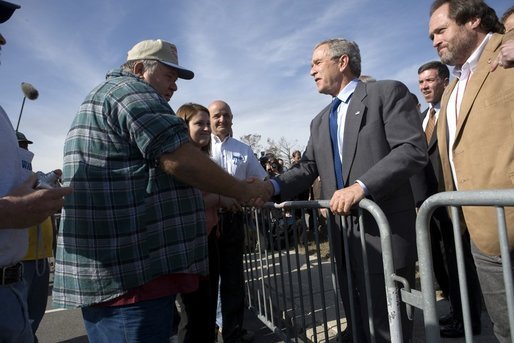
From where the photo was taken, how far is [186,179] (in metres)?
1.78

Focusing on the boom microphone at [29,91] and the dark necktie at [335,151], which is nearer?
the dark necktie at [335,151]

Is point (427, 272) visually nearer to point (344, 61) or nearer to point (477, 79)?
point (477, 79)

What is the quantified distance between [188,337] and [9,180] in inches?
73.6

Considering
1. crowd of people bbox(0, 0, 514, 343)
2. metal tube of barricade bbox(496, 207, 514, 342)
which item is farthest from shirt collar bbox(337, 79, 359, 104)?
metal tube of barricade bbox(496, 207, 514, 342)

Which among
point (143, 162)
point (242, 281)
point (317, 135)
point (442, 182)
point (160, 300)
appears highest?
point (317, 135)

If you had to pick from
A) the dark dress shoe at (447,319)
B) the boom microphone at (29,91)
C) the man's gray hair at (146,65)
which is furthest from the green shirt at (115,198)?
the dark dress shoe at (447,319)

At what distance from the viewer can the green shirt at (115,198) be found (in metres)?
1.71

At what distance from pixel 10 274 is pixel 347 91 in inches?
80.7

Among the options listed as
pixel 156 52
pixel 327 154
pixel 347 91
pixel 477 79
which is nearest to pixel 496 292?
pixel 477 79

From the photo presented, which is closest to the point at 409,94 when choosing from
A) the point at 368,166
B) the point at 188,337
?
the point at 368,166

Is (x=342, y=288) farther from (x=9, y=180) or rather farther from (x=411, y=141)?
(x=9, y=180)

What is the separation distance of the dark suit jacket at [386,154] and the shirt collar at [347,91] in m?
0.06

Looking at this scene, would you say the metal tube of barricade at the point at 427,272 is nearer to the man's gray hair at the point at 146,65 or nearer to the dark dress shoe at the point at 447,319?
the man's gray hair at the point at 146,65

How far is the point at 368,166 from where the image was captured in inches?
91.0
